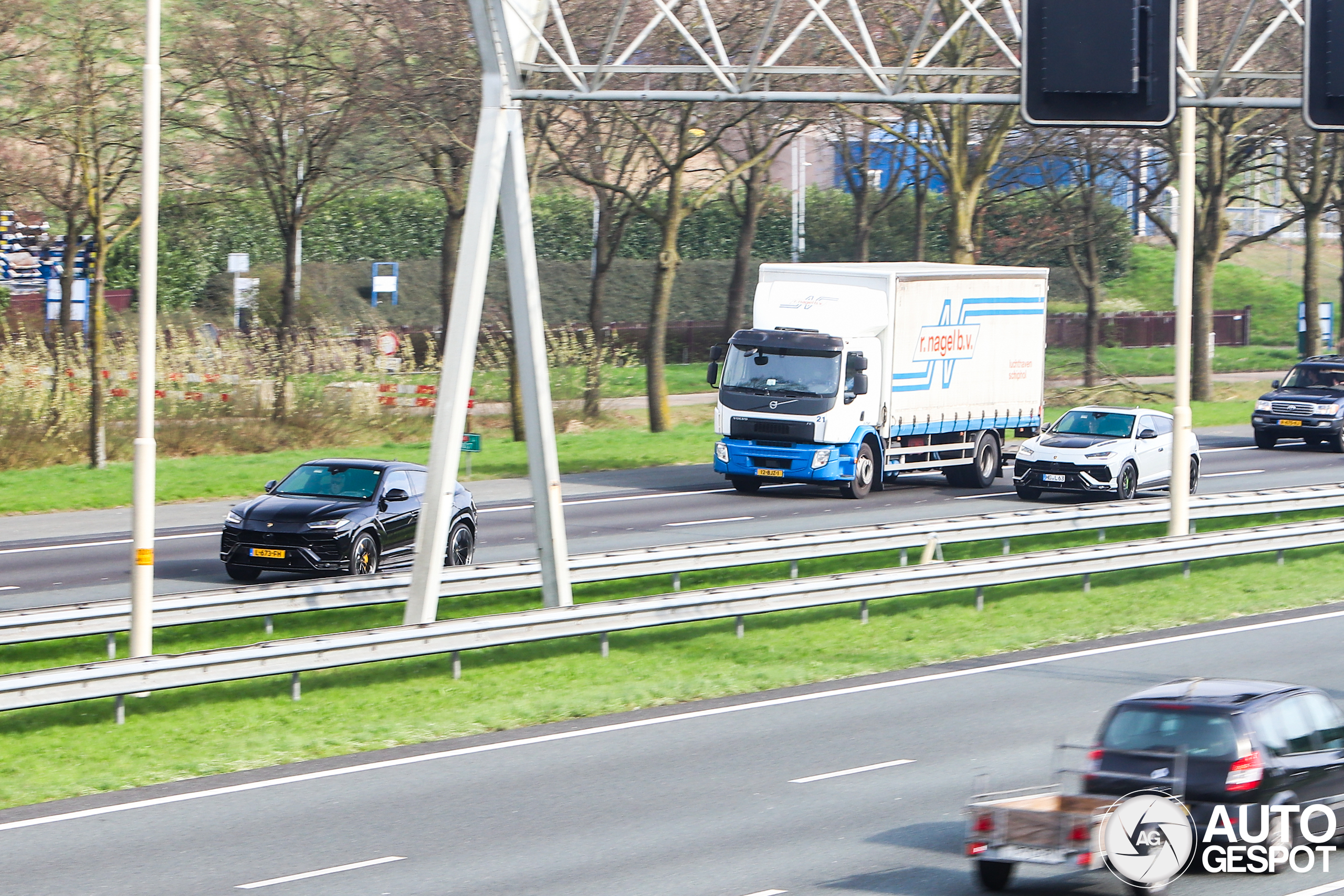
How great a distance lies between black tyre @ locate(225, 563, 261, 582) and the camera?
20.6 meters

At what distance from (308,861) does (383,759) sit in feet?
9.57

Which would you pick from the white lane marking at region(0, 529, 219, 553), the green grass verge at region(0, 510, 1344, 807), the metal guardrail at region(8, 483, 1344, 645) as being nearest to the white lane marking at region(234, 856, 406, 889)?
the green grass verge at region(0, 510, 1344, 807)

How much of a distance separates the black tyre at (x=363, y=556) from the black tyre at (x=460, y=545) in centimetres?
94

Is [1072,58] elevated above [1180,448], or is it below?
above

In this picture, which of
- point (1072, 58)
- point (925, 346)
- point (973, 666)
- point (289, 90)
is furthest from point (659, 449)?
point (1072, 58)

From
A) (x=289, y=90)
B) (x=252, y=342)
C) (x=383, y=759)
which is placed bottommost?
(x=383, y=759)

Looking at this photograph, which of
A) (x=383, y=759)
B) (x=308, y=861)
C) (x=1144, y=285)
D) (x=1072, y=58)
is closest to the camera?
(x=308, y=861)

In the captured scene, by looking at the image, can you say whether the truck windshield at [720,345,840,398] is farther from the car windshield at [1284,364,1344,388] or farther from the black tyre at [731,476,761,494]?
the car windshield at [1284,364,1344,388]

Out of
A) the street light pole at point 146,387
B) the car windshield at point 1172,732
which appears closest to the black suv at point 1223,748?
the car windshield at point 1172,732

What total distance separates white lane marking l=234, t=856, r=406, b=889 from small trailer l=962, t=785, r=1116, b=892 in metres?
3.52

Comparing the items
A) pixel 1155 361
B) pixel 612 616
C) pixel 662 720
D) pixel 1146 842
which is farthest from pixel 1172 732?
pixel 1155 361

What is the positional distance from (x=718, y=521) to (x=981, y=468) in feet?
23.1

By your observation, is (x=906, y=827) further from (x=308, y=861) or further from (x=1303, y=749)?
(x=308, y=861)

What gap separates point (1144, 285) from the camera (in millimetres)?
82812
